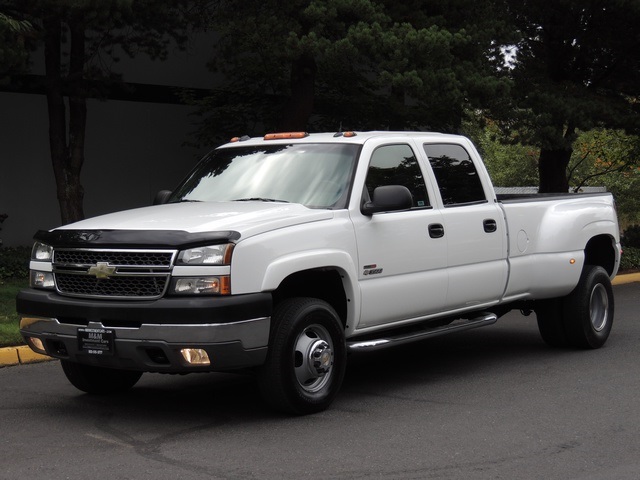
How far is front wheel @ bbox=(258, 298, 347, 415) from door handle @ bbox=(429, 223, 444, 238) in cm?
130

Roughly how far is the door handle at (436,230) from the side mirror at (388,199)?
26.2 inches

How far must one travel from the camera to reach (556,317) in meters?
9.81

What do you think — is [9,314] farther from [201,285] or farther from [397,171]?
[201,285]

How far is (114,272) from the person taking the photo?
671 cm

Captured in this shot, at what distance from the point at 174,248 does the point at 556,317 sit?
15.1 feet

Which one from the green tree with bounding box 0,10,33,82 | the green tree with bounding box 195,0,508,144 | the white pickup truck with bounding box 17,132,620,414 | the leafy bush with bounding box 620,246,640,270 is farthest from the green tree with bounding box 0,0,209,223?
the leafy bush with bounding box 620,246,640,270

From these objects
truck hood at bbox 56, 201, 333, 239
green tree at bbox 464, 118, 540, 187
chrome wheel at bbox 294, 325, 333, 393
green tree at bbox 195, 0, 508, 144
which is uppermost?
green tree at bbox 195, 0, 508, 144

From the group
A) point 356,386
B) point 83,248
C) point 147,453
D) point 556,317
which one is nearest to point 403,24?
point 556,317

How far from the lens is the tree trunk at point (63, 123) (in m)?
16.2

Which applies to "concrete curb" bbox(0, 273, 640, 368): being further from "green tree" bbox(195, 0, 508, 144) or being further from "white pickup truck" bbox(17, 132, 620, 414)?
"green tree" bbox(195, 0, 508, 144)

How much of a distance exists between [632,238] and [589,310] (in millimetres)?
13733

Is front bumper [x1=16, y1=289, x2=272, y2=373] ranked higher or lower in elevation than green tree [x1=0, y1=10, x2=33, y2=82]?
lower

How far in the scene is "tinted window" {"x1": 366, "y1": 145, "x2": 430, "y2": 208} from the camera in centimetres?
797

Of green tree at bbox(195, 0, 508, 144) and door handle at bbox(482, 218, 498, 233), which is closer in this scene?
door handle at bbox(482, 218, 498, 233)
